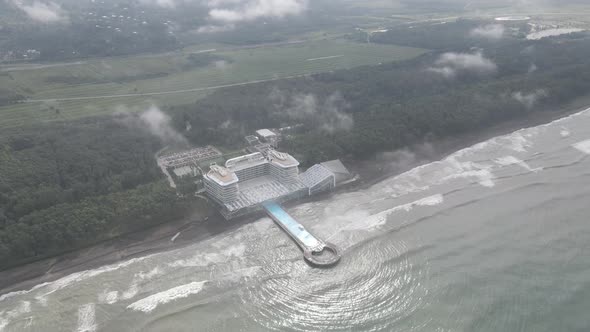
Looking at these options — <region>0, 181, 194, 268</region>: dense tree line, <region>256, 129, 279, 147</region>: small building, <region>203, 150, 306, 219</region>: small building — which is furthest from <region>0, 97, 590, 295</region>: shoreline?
<region>256, 129, 279, 147</region>: small building

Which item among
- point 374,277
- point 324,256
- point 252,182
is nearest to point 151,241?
point 252,182

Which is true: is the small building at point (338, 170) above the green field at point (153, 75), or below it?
below

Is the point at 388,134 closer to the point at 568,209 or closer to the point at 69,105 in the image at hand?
the point at 568,209

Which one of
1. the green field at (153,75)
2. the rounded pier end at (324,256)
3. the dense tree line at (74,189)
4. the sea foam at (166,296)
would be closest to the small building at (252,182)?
the dense tree line at (74,189)

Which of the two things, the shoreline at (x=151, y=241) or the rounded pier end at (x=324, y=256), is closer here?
the shoreline at (x=151, y=241)

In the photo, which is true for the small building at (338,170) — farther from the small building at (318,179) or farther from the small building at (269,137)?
the small building at (269,137)

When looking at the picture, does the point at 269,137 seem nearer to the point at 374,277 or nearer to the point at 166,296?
the point at 374,277
